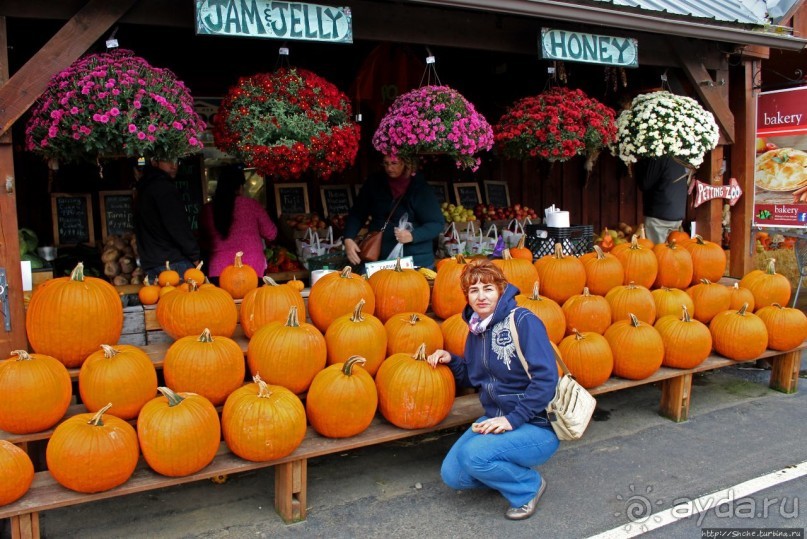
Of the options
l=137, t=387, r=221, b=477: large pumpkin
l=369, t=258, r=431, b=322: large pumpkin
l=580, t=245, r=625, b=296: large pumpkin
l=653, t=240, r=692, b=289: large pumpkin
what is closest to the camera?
l=137, t=387, r=221, b=477: large pumpkin

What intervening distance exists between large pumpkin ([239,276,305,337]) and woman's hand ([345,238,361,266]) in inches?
55.1

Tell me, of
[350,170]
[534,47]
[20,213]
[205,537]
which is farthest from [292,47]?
[205,537]

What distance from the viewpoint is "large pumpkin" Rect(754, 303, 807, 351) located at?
17.6 ft

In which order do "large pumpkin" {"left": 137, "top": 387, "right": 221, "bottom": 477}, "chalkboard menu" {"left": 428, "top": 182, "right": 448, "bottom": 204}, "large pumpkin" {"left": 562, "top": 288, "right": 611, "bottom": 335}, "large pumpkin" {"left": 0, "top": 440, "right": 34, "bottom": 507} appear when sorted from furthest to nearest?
1. "chalkboard menu" {"left": 428, "top": 182, "right": 448, "bottom": 204}
2. "large pumpkin" {"left": 562, "top": 288, "right": 611, "bottom": 335}
3. "large pumpkin" {"left": 137, "top": 387, "right": 221, "bottom": 477}
4. "large pumpkin" {"left": 0, "top": 440, "right": 34, "bottom": 507}

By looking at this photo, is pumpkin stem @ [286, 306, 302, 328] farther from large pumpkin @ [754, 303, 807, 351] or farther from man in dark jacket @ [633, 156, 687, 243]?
man in dark jacket @ [633, 156, 687, 243]

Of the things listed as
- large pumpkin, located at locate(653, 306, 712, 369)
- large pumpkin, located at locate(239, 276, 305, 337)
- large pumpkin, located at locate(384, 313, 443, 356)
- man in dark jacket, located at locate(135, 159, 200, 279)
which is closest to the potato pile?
man in dark jacket, located at locate(135, 159, 200, 279)

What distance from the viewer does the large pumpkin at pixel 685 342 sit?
491 centimetres

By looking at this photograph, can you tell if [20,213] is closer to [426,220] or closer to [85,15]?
[85,15]

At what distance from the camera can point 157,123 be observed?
406 cm

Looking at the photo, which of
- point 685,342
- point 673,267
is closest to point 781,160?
point 673,267

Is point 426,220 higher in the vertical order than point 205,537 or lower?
higher

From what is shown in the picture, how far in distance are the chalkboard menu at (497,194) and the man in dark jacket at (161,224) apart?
4.42 metres

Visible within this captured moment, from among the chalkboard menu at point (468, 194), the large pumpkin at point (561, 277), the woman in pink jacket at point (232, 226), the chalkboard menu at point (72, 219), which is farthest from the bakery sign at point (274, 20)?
the chalkboard menu at point (468, 194)

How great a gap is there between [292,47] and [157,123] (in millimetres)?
3261
